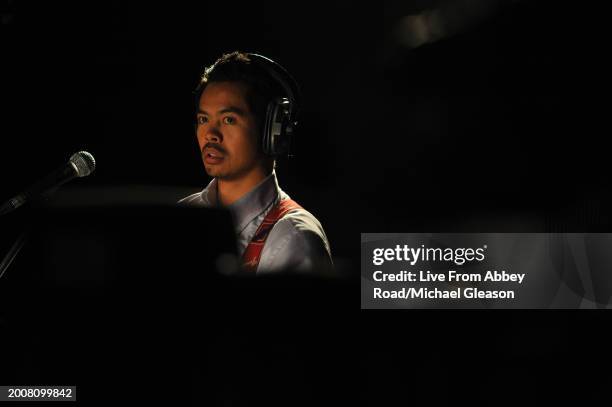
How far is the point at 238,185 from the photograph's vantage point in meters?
3.04

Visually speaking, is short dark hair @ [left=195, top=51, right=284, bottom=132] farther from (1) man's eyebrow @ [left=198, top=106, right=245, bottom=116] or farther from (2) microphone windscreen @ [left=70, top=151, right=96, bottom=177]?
(2) microphone windscreen @ [left=70, top=151, right=96, bottom=177]

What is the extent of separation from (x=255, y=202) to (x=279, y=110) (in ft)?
1.34

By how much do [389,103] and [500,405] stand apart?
1423 millimetres

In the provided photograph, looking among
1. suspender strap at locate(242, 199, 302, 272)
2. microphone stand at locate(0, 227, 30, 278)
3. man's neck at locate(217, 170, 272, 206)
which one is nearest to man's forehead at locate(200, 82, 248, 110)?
man's neck at locate(217, 170, 272, 206)

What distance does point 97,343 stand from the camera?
3.06m

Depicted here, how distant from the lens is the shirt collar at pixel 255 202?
9.92ft

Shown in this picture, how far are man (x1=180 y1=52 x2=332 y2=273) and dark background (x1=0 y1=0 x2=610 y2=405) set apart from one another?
0.25 feet

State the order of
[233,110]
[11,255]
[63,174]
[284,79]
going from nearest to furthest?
[63,174] < [11,255] < [233,110] < [284,79]

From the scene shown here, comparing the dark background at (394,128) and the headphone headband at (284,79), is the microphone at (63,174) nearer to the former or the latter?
the dark background at (394,128)

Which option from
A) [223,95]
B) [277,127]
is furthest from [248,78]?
[277,127]

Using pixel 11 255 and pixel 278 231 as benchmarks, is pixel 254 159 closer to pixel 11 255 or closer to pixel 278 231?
pixel 278 231

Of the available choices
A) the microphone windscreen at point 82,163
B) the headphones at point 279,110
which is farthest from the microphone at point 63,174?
the headphones at point 279,110

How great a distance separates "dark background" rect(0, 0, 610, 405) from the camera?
309 cm

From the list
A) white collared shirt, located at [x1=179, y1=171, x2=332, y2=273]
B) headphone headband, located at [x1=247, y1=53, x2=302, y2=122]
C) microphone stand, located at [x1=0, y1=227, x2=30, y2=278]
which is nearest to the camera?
microphone stand, located at [x1=0, y1=227, x2=30, y2=278]
